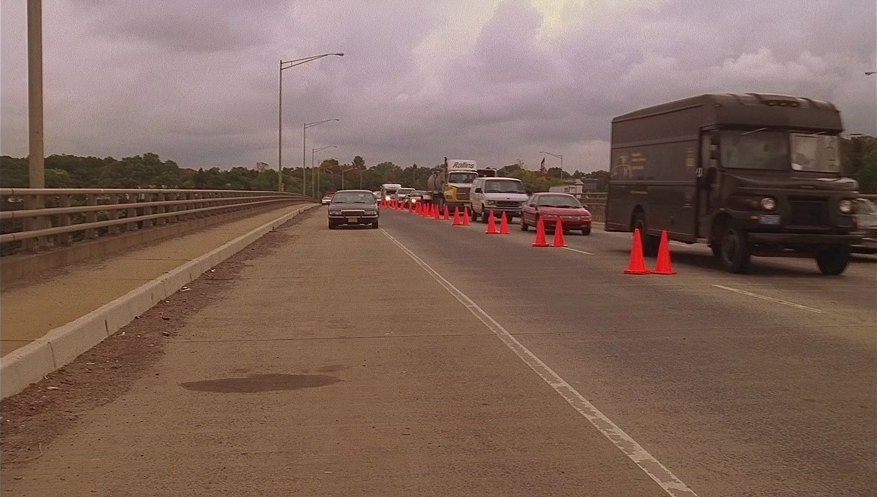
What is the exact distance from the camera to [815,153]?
16.4m

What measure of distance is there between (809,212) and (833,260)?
148cm

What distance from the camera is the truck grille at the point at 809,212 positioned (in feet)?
51.2

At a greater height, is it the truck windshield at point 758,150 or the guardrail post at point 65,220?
the truck windshield at point 758,150

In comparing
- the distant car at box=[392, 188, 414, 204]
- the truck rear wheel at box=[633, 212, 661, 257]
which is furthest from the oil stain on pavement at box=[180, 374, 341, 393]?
the distant car at box=[392, 188, 414, 204]

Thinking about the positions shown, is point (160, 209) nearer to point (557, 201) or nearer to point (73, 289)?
point (73, 289)

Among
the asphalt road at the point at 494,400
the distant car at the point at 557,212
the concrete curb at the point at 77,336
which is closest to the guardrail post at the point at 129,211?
the concrete curb at the point at 77,336

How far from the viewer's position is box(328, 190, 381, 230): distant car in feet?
109

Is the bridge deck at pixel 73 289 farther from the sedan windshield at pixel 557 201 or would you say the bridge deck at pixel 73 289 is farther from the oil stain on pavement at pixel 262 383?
the sedan windshield at pixel 557 201

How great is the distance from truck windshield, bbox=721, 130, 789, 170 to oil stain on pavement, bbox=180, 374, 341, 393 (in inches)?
438

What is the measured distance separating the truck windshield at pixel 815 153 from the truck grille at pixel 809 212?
3.05 ft

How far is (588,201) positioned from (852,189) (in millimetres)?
35234

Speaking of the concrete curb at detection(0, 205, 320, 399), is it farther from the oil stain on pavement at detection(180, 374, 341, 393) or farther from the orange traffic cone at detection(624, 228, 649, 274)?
the orange traffic cone at detection(624, 228, 649, 274)

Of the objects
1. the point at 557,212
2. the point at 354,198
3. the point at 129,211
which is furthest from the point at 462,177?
the point at 129,211

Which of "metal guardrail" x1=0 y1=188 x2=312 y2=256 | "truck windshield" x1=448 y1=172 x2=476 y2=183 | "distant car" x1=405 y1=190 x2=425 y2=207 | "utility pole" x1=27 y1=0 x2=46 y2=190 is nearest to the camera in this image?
"metal guardrail" x1=0 y1=188 x2=312 y2=256
